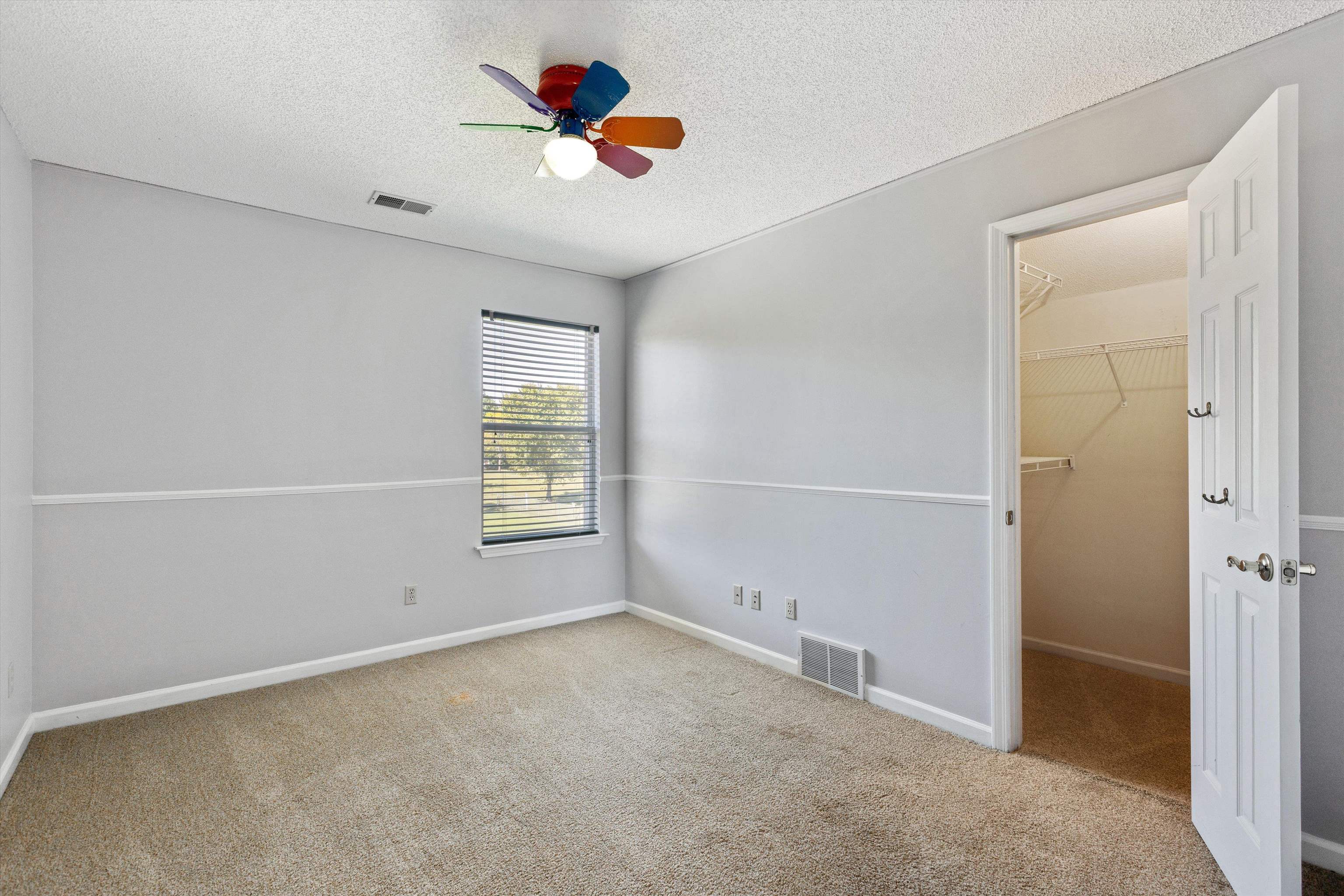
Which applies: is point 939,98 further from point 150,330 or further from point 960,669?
point 150,330

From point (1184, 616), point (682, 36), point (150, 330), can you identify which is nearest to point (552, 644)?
point (150, 330)

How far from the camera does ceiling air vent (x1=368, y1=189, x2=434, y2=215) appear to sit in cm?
318

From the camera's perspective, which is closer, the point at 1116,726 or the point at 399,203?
the point at 1116,726

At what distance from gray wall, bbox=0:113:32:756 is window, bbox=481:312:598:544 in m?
2.09

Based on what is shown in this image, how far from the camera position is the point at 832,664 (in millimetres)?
3271

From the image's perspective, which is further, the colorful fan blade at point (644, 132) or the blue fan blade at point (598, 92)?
the colorful fan blade at point (644, 132)

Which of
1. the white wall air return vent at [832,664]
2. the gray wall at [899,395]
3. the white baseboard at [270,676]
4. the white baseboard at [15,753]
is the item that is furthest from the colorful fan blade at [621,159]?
the white baseboard at [15,753]

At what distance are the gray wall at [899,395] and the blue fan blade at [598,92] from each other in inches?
53.2

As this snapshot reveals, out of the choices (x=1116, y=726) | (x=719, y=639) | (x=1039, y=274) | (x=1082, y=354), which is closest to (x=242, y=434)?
(x=719, y=639)

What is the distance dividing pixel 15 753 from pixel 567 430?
3048 mm

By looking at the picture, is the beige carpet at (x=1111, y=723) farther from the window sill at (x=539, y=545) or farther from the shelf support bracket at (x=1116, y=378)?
the window sill at (x=539, y=545)

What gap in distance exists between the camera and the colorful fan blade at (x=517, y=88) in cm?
171

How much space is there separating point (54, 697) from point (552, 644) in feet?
Result: 7.65

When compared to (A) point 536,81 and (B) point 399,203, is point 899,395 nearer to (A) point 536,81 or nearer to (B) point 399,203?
(A) point 536,81
